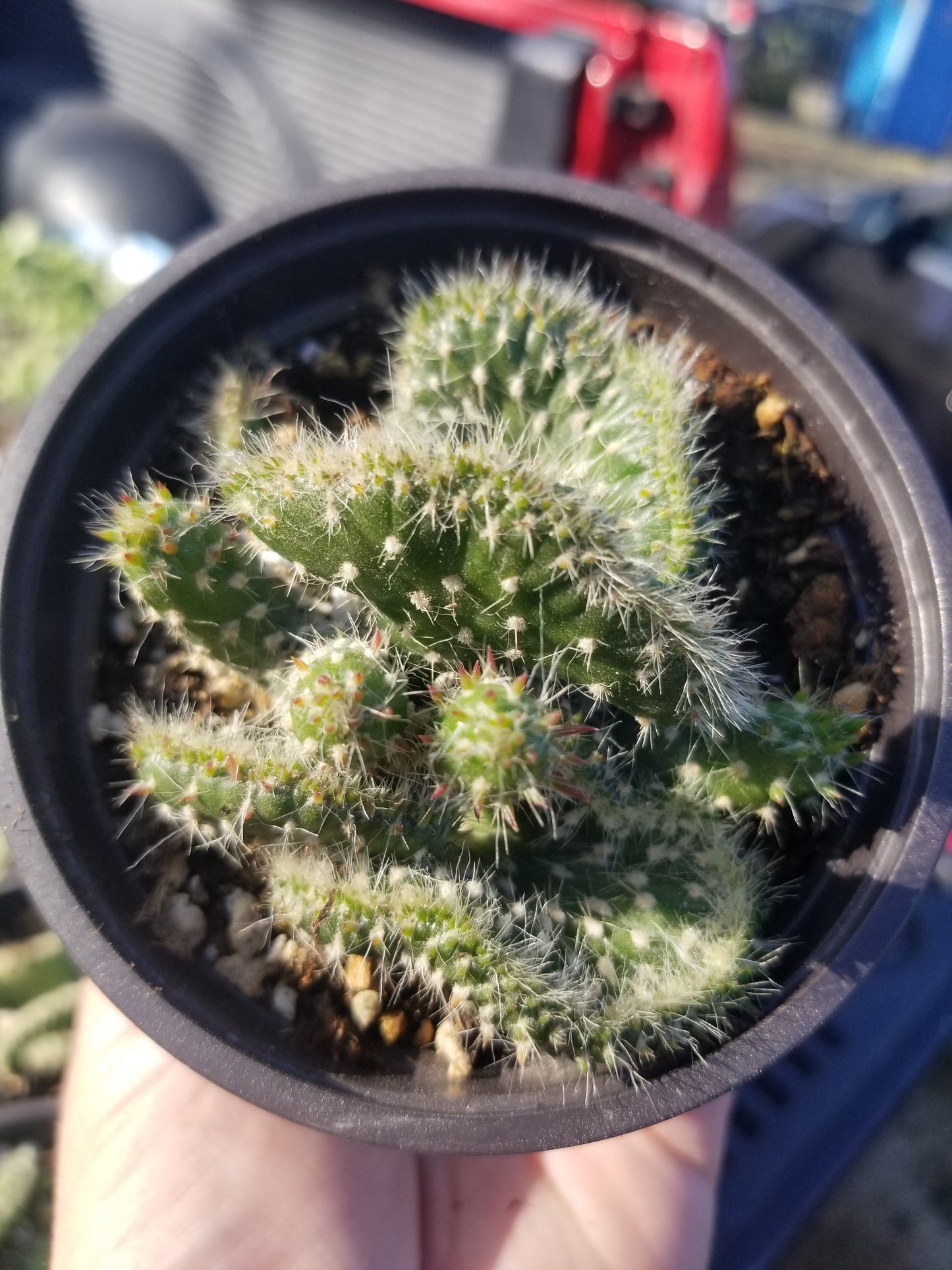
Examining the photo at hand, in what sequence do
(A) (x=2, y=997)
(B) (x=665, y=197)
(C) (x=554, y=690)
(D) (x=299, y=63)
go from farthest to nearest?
(D) (x=299, y=63)
(B) (x=665, y=197)
(A) (x=2, y=997)
(C) (x=554, y=690)

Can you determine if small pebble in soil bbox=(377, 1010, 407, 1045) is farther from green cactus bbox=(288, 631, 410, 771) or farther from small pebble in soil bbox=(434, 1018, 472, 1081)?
green cactus bbox=(288, 631, 410, 771)

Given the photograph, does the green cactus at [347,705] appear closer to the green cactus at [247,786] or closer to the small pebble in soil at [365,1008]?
the green cactus at [247,786]

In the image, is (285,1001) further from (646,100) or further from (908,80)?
(908,80)

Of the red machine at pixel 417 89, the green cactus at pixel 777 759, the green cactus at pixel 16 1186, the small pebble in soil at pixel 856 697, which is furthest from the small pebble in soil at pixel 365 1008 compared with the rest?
the red machine at pixel 417 89

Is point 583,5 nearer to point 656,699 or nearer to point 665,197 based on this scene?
point 665,197

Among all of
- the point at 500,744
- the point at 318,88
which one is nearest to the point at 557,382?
the point at 500,744

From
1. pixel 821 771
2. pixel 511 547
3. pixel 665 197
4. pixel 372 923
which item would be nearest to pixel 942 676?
pixel 821 771
